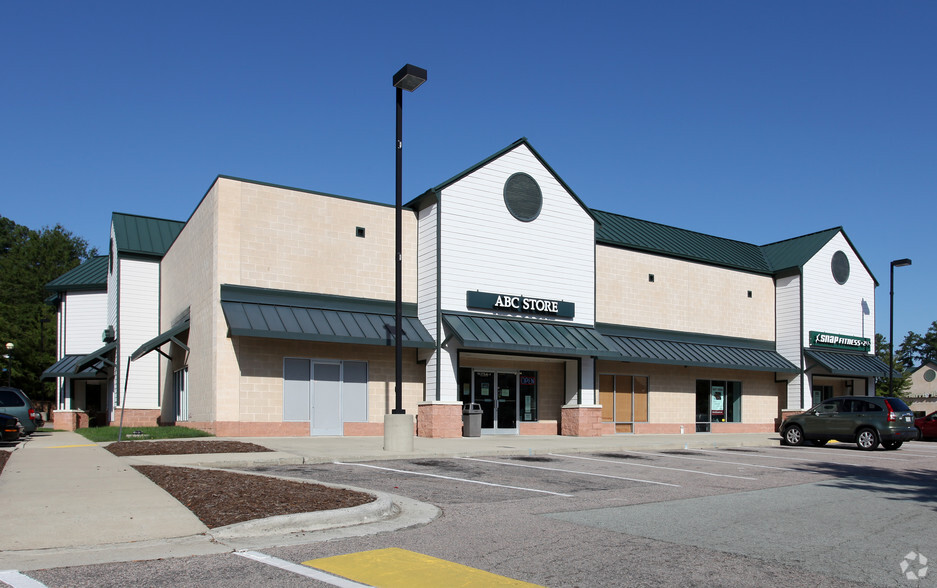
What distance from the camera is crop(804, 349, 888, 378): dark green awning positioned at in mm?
34094

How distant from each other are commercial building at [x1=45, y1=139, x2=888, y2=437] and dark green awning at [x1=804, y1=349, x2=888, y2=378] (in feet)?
0.67

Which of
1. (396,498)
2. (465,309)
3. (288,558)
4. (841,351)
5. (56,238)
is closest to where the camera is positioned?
(288,558)

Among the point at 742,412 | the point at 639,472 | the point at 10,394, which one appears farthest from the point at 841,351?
the point at 10,394

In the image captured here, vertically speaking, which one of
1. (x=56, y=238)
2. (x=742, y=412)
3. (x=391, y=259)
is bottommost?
(x=742, y=412)

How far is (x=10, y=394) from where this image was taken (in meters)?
22.1

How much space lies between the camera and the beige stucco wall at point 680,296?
2988cm

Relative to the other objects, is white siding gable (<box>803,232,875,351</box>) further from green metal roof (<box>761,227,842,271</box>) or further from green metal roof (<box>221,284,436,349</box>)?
green metal roof (<box>221,284,436,349</box>)

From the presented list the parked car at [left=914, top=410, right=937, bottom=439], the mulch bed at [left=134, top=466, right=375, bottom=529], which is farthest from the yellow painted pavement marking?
the parked car at [left=914, top=410, right=937, bottom=439]

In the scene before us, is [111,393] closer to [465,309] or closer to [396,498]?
[465,309]

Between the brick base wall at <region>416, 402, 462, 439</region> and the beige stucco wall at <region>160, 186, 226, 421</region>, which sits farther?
the brick base wall at <region>416, 402, 462, 439</region>

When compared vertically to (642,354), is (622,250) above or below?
above

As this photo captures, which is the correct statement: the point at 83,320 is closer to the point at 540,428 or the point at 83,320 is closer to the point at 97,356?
the point at 97,356

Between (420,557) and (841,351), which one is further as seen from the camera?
(841,351)

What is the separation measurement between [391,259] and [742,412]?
61.1ft
